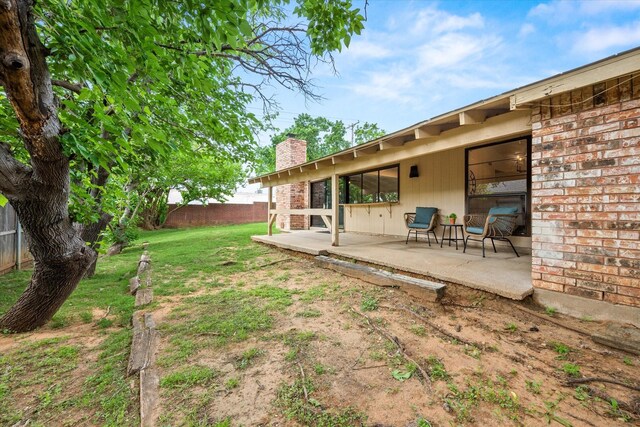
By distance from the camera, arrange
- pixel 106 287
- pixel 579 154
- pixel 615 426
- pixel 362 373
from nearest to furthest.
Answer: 1. pixel 615 426
2. pixel 362 373
3. pixel 579 154
4. pixel 106 287

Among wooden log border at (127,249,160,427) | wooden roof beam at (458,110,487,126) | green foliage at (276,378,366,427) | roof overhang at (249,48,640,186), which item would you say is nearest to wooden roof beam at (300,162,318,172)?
roof overhang at (249,48,640,186)

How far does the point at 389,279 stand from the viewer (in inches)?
135

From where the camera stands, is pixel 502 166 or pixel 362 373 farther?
pixel 502 166

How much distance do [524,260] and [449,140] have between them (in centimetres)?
214

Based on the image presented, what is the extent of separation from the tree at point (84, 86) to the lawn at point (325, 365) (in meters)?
1.01

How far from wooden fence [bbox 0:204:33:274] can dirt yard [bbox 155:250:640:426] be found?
176 inches

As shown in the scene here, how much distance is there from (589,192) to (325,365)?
9.02ft

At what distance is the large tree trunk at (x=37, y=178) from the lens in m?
1.46

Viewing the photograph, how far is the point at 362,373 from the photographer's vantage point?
181 centimetres

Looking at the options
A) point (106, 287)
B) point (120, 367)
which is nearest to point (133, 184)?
point (106, 287)

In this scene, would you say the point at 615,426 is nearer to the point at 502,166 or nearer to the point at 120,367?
the point at 120,367

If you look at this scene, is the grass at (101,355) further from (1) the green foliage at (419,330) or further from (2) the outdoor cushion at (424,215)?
(2) the outdoor cushion at (424,215)

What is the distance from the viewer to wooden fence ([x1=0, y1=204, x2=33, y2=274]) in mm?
4879

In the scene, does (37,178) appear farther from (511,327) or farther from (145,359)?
(511,327)
